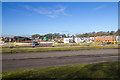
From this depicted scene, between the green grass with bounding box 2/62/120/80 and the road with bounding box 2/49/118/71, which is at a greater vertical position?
the green grass with bounding box 2/62/120/80

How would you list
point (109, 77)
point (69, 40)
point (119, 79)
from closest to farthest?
point (119, 79) → point (109, 77) → point (69, 40)

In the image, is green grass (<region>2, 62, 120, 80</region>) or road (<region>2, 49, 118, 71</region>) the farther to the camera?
road (<region>2, 49, 118, 71</region>)

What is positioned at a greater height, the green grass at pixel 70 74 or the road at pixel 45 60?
the green grass at pixel 70 74

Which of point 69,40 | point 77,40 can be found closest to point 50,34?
point 69,40

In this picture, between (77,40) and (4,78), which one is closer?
(4,78)

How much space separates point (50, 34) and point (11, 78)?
21534 mm

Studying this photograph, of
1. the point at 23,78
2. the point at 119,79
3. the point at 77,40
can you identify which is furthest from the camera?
the point at 77,40

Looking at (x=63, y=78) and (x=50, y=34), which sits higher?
(x=50, y=34)

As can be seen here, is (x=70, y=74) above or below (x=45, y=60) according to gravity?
above

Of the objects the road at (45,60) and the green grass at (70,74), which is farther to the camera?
the road at (45,60)

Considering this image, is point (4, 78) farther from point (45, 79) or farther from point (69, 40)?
point (69, 40)

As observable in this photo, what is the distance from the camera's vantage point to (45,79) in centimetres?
420

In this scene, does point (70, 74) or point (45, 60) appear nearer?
point (70, 74)

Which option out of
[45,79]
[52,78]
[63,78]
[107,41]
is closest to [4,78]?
[45,79]
